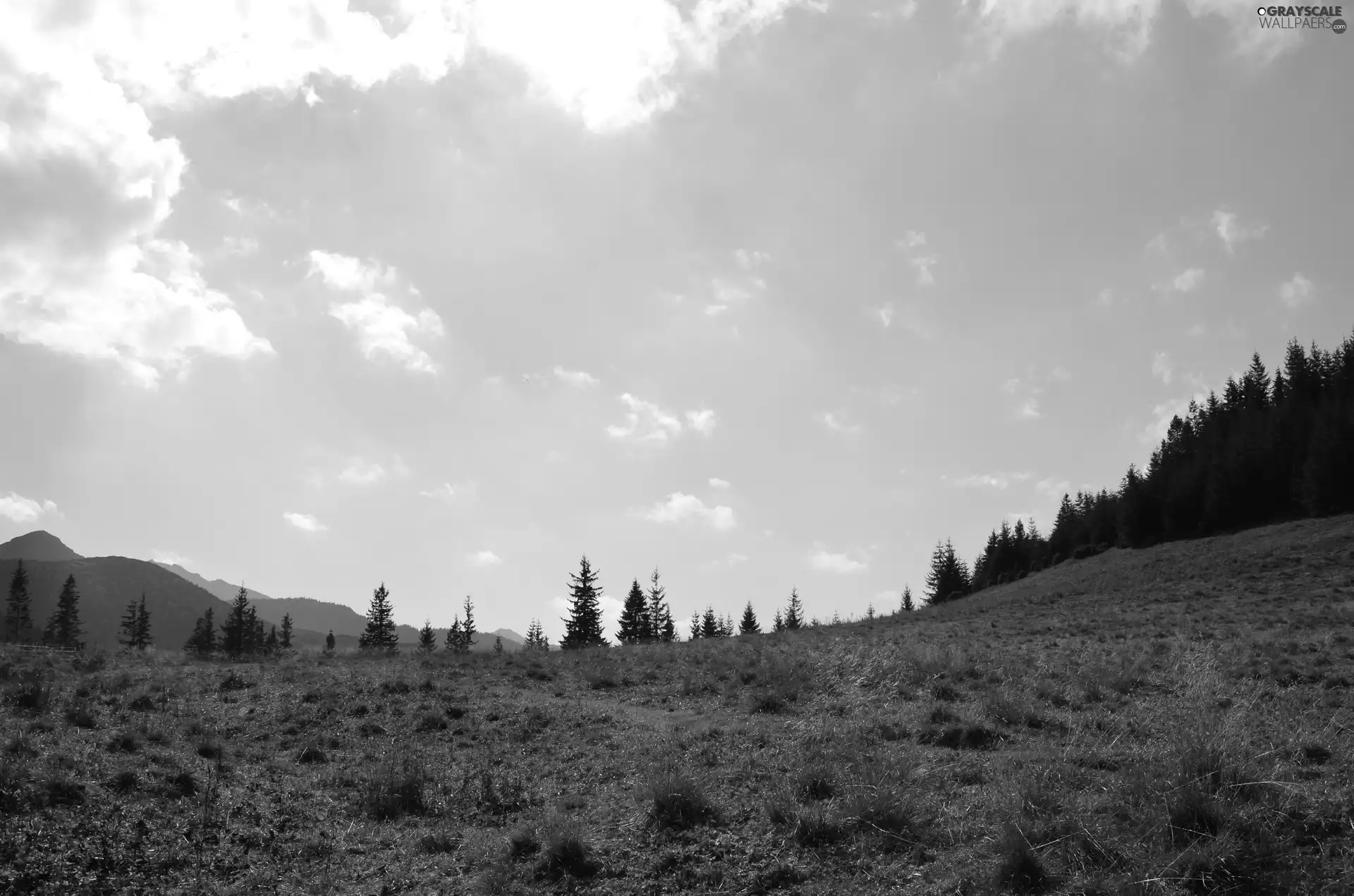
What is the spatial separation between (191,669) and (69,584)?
105295 millimetres

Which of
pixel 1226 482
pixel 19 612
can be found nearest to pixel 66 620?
pixel 19 612

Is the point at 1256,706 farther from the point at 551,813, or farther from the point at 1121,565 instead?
the point at 1121,565

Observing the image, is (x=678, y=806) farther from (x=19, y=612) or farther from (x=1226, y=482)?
(x=19, y=612)

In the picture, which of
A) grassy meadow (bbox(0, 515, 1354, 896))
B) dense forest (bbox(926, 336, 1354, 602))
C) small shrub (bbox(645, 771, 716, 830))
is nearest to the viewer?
grassy meadow (bbox(0, 515, 1354, 896))

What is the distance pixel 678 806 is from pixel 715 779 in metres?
1.26

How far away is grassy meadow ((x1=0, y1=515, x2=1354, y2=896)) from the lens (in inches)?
253

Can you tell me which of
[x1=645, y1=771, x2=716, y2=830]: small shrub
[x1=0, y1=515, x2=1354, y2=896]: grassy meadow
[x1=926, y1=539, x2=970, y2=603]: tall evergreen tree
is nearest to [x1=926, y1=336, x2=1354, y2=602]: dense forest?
[x1=926, y1=539, x2=970, y2=603]: tall evergreen tree

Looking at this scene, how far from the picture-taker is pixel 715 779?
9.35 metres

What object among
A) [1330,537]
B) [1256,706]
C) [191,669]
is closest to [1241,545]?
[1330,537]

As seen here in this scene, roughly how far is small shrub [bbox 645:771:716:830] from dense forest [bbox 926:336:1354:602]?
2738 inches

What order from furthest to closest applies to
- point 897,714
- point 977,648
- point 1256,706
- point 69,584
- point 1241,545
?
point 69,584 → point 1241,545 → point 977,648 → point 897,714 → point 1256,706

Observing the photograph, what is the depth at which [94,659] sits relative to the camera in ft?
64.8

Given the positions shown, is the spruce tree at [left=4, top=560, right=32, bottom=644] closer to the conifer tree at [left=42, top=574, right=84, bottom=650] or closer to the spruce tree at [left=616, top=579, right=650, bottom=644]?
the conifer tree at [left=42, top=574, right=84, bottom=650]

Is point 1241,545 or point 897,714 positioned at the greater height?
point 1241,545
